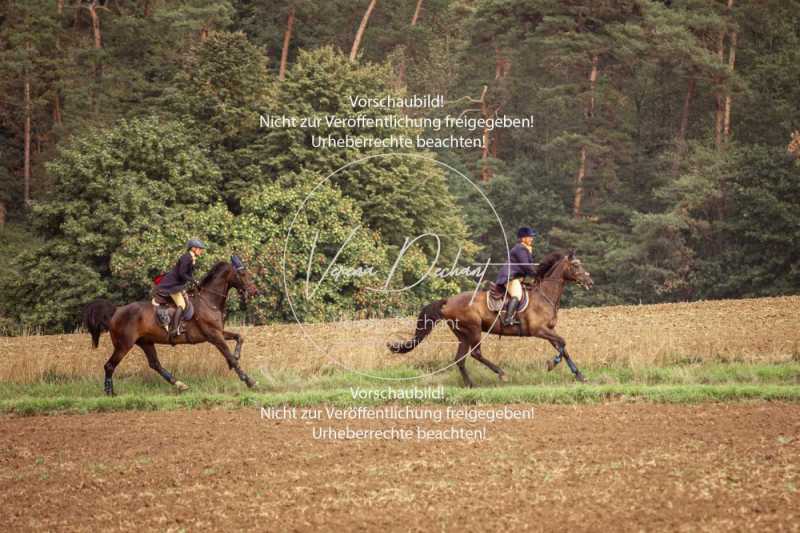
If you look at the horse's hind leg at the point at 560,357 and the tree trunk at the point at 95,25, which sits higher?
the tree trunk at the point at 95,25

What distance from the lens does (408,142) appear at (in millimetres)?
37000

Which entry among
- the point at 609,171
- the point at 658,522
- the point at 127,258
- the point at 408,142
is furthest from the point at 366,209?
the point at 658,522

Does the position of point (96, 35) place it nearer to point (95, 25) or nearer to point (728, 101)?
point (95, 25)

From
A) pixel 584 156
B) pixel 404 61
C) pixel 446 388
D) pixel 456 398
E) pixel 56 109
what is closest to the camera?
pixel 456 398

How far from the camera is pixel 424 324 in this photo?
18.3 meters

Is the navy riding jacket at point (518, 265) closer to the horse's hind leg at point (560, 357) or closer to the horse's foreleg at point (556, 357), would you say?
the horse's hind leg at point (560, 357)

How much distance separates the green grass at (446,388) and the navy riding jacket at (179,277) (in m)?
2.00

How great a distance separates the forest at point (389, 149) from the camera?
1277 inches

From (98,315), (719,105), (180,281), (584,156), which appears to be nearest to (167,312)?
(180,281)

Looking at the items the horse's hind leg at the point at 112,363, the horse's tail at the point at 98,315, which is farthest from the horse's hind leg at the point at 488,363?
the horse's tail at the point at 98,315

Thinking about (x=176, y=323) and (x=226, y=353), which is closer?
(x=176, y=323)

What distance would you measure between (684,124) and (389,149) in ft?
61.4

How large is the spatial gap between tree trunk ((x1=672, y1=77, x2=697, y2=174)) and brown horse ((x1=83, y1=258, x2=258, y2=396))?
110ft

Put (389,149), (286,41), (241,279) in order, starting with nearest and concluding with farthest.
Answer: (241,279) → (389,149) → (286,41)
